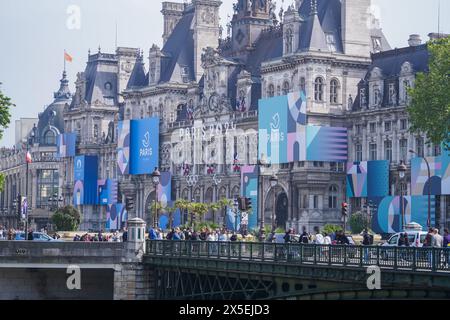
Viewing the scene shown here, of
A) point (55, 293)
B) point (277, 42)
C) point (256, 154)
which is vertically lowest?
point (55, 293)

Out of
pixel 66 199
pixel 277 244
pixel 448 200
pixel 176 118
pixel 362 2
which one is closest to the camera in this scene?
pixel 277 244

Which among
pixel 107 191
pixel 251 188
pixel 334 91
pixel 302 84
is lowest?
pixel 107 191

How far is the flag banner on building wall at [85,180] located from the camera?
549ft

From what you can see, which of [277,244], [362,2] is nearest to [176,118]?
[362,2]

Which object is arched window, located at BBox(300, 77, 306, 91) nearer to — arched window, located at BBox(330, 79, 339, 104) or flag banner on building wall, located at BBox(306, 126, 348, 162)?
arched window, located at BBox(330, 79, 339, 104)

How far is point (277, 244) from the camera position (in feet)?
194

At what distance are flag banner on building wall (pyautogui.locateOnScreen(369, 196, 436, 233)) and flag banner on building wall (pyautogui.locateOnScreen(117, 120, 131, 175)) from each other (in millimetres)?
40871

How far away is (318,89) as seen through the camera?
123375 mm

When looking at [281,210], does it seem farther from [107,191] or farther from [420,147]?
[107,191]

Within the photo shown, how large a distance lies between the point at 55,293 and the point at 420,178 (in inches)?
1738

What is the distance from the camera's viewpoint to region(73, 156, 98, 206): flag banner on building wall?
16725 centimetres

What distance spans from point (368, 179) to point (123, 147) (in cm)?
4134

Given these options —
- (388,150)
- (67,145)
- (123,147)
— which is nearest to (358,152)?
(388,150)
